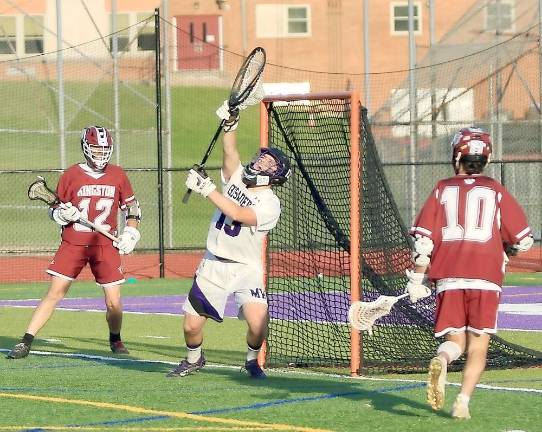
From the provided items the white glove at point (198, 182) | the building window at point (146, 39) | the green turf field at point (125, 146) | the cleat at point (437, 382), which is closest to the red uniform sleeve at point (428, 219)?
the cleat at point (437, 382)

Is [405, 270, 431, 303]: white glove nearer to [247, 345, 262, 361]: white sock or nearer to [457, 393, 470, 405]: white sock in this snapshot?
[457, 393, 470, 405]: white sock

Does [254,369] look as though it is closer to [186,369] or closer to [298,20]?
[186,369]

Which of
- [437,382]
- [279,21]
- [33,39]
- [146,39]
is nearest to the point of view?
[437,382]

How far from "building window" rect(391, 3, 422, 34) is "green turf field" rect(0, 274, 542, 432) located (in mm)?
25887

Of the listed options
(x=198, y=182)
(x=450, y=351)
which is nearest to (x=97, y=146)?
(x=198, y=182)

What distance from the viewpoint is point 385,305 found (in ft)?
28.6

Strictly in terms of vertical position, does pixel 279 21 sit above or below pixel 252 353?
above

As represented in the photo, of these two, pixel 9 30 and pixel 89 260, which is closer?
pixel 89 260

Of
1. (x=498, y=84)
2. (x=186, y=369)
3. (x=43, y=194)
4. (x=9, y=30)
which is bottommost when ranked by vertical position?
(x=186, y=369)

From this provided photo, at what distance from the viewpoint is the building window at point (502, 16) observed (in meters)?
27.9

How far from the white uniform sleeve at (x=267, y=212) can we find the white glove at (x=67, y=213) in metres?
2.61

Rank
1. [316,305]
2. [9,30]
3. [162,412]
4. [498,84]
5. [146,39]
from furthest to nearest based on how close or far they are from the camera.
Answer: [9,30]
[146,39]
[498,84]
[316,305]
[162,412]

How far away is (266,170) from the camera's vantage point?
9.70 metres

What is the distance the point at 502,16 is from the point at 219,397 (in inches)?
806
